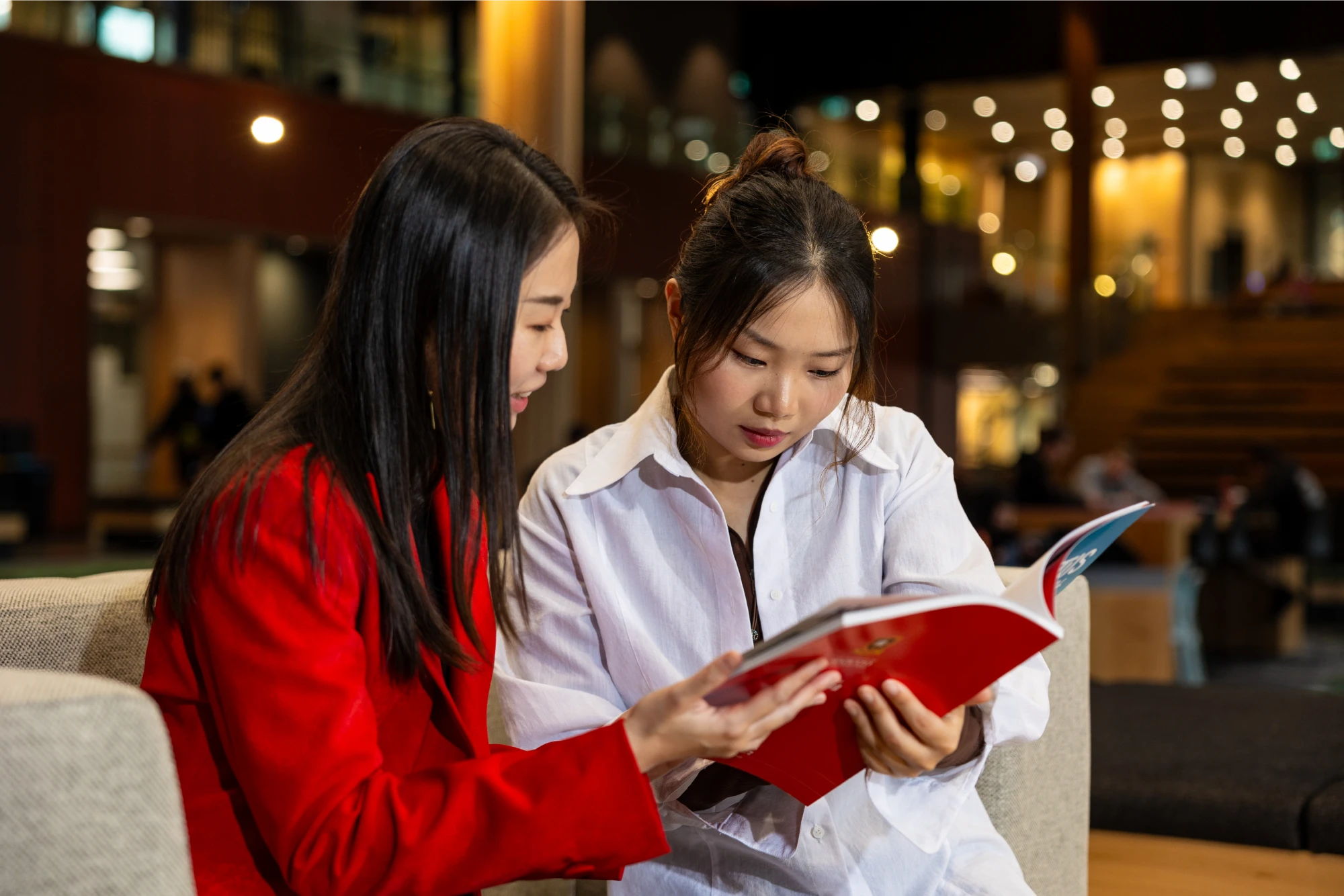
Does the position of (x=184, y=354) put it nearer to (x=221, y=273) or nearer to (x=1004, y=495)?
(x=221, y=273)

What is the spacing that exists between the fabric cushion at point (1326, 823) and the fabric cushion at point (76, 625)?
189 cm

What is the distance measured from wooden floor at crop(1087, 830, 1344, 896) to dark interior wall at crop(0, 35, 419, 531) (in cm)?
821

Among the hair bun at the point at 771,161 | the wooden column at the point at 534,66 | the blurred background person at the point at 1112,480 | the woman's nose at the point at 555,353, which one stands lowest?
the blurred background person at the point at 1112,480

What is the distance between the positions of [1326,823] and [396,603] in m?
1.77

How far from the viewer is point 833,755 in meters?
Answer: 1.42

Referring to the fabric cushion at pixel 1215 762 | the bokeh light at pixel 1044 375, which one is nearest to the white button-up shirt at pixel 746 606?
the fabric cushion at pixel 1215 762

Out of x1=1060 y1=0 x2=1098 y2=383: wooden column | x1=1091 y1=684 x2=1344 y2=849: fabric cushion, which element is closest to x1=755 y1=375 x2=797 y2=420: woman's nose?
x1=1091 y1=684 x2=1344 y2=849: fabric cushion

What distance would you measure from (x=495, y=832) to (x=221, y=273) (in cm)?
1341

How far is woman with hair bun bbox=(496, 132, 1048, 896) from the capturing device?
64.4 inches

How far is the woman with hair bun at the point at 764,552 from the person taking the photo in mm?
1636

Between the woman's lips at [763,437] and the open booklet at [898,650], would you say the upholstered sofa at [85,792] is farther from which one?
the woman's lips at [763,437]

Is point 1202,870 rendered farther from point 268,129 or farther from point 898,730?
point 268,129

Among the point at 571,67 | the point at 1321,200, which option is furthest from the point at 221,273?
the point at 1321,200

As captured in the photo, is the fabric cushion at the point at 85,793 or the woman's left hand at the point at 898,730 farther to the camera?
the woman's left hand at the point at 898,730
